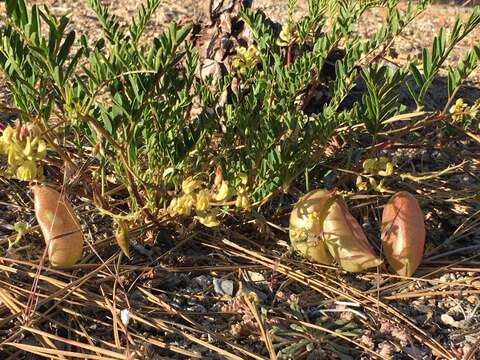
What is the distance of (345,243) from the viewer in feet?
3.97

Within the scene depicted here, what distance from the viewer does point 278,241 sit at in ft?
4.44

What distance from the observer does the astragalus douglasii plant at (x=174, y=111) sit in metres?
1.00

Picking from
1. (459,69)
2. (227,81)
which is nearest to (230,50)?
(227,81)

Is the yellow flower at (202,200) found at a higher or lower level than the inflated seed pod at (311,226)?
higher

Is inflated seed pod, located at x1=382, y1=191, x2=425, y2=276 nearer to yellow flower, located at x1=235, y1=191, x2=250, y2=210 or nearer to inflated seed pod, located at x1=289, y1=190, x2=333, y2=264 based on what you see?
inflated seed pod, located at x1=289, y1=190, x2=333, y2=264

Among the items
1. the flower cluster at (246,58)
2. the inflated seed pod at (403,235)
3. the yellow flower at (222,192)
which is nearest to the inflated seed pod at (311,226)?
the inflated seed pod at (403,235)

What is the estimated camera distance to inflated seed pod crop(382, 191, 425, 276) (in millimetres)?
1252

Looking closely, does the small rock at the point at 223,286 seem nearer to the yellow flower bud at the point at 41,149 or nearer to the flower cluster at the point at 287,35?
the yellow flower bud at the point at 41,149

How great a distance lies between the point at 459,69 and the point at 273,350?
70 cm

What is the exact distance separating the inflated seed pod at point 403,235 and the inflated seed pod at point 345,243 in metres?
0.07

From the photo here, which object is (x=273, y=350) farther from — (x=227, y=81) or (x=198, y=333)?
(x=227, y=81)

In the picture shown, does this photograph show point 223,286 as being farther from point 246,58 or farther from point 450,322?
point 246,58

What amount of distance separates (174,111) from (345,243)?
0.45m

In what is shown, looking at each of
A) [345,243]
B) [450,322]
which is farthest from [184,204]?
[450,322]
